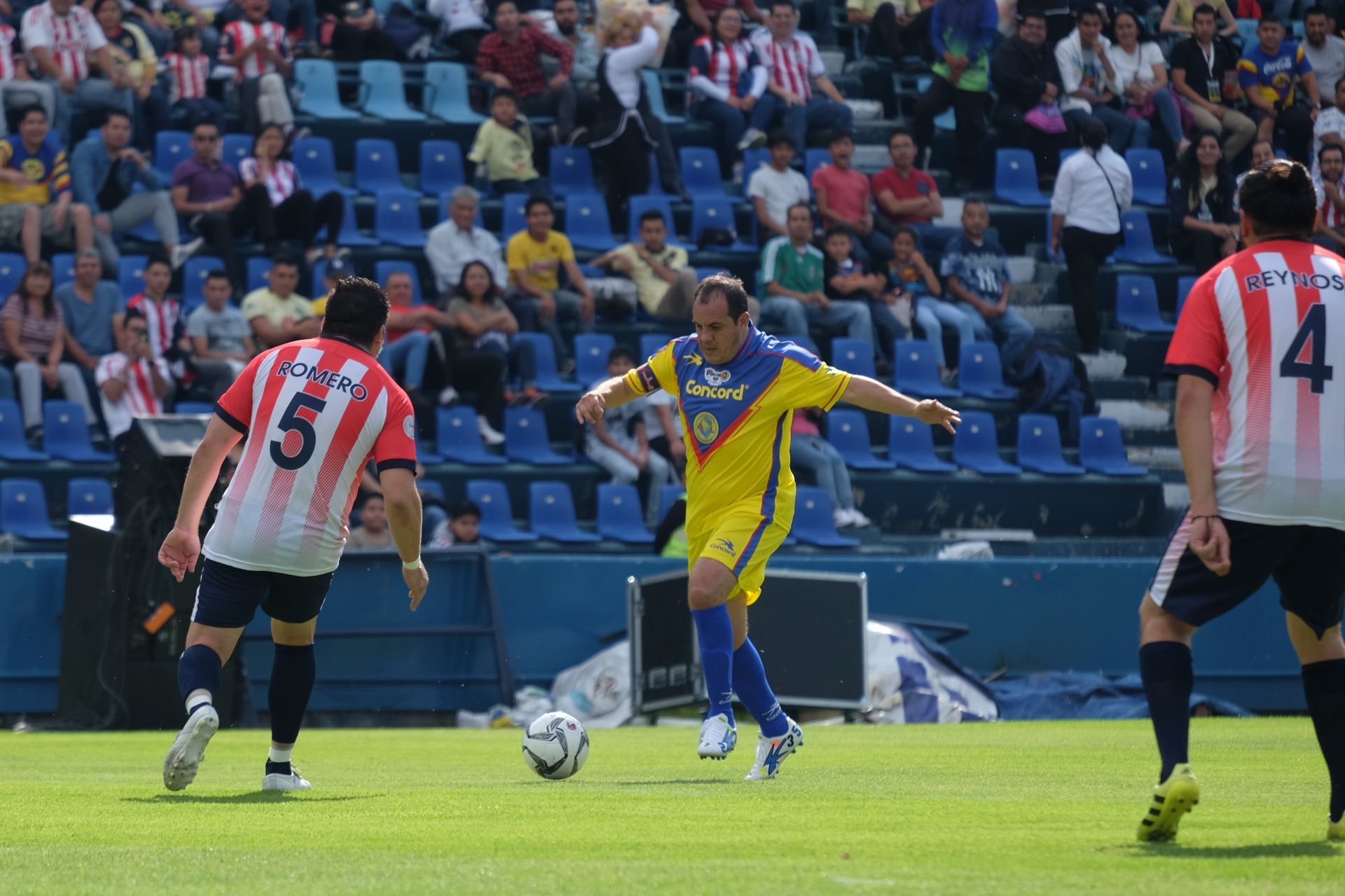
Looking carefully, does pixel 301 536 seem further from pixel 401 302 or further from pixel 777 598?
pixel 401 302

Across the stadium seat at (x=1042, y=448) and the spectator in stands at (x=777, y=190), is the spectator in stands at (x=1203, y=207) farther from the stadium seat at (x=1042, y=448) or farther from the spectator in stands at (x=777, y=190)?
the spectator in stands at (x=777, y=190)

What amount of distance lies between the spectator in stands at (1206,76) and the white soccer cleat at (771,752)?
16.2 metres

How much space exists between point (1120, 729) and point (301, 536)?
7.16 m

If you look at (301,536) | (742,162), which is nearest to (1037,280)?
(742,162)

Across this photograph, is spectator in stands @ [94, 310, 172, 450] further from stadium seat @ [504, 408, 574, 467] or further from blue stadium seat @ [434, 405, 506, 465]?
stadium seat @ [504, 408, 574, 467]

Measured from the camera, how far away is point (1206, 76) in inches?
889

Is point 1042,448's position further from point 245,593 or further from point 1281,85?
point 245,593

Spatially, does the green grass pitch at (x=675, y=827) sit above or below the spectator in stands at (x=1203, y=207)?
above

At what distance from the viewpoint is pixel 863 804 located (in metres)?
6.46

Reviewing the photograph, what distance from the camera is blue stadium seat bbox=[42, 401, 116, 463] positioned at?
15844mm

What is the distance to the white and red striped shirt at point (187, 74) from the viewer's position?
18875 millimetres

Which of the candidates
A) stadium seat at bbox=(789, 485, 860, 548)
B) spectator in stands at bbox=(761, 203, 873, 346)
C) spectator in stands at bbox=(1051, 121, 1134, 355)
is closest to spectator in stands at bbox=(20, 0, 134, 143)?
spectator in stands at bbox=(761, 203, 873, 346)

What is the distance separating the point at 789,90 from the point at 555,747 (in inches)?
563

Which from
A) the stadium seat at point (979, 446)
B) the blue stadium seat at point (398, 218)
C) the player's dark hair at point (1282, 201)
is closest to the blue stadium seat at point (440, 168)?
the blue stadium seat at point (398, 218)
